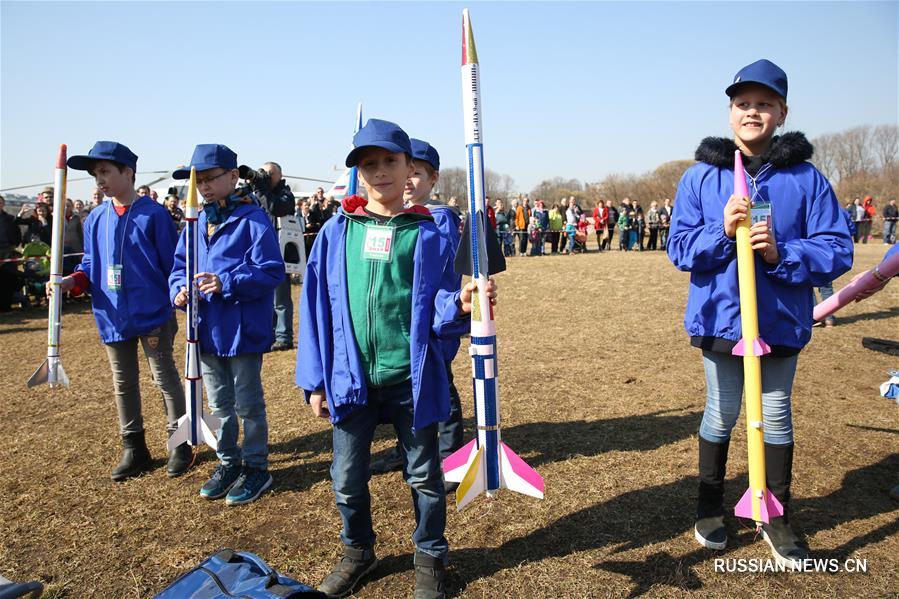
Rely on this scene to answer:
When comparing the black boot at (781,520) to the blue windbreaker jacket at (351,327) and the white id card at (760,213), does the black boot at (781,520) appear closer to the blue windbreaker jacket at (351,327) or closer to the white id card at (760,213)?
the white id card at (760,213)

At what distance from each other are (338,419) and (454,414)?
1528 millimetres

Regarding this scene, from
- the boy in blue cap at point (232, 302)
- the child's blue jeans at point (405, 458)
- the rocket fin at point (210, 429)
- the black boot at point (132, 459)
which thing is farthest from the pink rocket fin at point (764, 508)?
the black boot at point (132, 459)

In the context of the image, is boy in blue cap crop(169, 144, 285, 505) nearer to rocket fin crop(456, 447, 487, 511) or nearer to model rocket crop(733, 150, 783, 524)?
rocket fin crop(456, 447, 487, 511)

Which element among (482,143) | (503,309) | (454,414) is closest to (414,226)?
(482,143)

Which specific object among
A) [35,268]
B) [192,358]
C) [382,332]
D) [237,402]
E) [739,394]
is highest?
[35,268]

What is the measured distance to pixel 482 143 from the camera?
314 centimetres

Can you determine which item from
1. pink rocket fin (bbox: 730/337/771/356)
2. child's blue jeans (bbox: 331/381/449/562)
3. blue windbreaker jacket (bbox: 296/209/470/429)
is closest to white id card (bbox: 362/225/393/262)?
blue windbreaker jacket (bbox: 296/209/470/429)

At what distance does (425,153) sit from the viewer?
4.63 meters

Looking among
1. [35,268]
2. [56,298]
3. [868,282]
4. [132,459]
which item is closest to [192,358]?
[132,459]

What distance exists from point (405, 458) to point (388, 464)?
5.14ft

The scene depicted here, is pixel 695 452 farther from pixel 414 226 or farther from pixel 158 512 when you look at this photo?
pixel 158 512

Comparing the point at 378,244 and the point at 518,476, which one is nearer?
the point at 378,244

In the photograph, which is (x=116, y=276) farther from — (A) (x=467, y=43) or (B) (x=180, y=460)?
(A) (x=467, y=43)

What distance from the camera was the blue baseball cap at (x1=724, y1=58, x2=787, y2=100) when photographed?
10.0 ft
